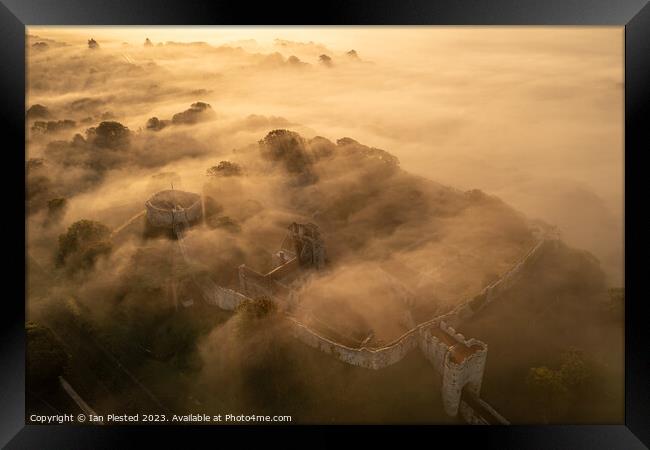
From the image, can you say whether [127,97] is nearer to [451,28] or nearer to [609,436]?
[451,28]

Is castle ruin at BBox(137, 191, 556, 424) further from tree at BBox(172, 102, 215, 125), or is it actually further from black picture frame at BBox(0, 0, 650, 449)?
tree at BBox(172, 102, 215, 125)

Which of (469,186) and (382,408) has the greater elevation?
(469,186)

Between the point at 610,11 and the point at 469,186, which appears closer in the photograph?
the point at 610,11

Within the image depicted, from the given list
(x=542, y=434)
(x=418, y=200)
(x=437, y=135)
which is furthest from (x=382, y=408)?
(x=437, y=135)

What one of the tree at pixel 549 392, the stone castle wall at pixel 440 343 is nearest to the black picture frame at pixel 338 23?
the tree at pixel 549 392

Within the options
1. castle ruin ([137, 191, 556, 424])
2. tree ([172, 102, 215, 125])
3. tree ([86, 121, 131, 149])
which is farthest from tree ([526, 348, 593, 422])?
tree ([86, 121, 131, 149])

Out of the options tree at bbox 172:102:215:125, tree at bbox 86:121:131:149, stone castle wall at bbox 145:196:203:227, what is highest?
tree at bbox 172:102:215:125

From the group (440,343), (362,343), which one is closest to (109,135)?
(362,343)

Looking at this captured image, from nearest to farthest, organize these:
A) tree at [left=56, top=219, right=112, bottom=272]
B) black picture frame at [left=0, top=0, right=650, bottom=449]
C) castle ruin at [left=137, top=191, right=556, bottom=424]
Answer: black picture frame at [left=0, top=0, right=650, bottom=449]
castle ruin at [left=137, top=191, right=556, bottom=424]
tree at [left=56, top=219, right=112, bottom=272]
